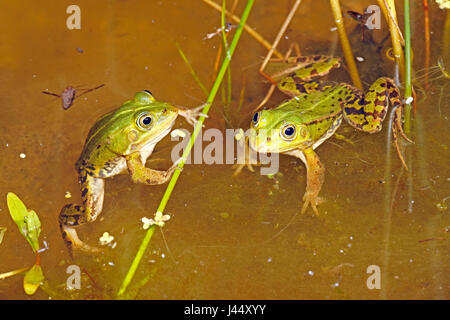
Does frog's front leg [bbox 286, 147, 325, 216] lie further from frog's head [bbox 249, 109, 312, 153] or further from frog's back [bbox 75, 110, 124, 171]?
frog's back [bbox 75, 110, 124, 171]

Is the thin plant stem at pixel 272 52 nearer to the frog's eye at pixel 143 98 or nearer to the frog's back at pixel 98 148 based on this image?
the frog's eye at pixel 143 98

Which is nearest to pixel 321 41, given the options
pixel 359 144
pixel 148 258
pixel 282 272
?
pixel 359 144

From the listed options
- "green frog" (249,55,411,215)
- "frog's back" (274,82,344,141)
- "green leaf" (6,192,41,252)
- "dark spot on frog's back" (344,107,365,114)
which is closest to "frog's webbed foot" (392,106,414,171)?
"green frog" (249,55,411,215)

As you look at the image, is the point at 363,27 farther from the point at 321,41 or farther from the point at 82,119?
the point at 82,119

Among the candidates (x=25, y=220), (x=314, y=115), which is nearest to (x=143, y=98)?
(x=25, y=220)

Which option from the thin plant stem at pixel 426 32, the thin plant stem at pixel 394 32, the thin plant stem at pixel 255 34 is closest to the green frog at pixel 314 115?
the thin plant stem at pixel 394 32

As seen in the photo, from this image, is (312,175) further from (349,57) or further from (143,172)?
(143,172)

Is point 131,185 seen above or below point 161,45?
below
